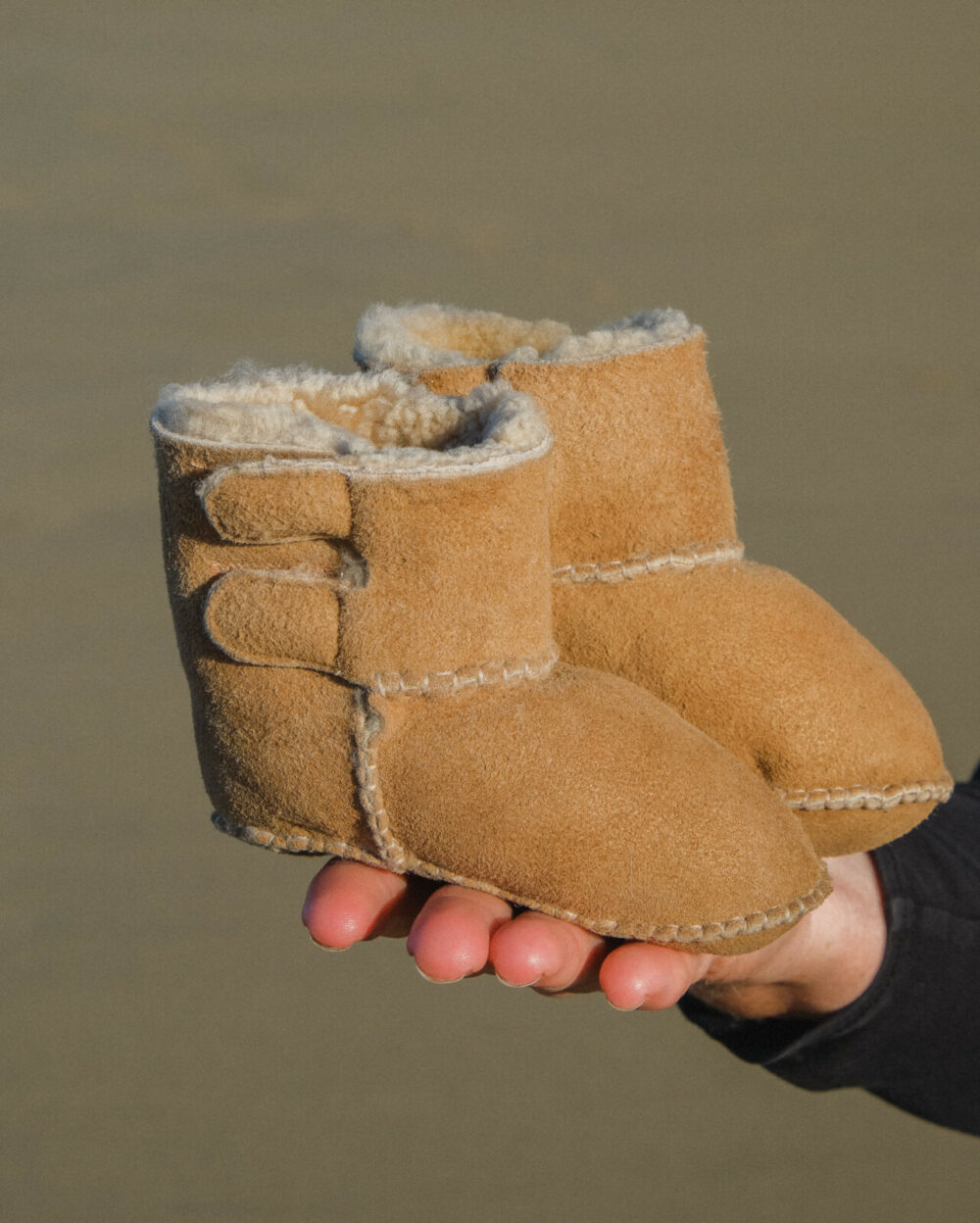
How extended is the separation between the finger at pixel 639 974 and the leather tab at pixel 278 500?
54 cm

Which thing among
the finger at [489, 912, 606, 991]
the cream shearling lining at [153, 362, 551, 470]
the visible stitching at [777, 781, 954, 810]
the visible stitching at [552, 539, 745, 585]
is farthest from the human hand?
the cream shearling lining at [153, 362, 551, 470]

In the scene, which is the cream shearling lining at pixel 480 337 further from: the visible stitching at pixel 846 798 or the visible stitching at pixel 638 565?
the visible stitching at pixel 846 798

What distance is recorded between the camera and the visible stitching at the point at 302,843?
55.5 inches

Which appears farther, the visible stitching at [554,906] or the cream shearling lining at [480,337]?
the cream shearling lining at [480,337]

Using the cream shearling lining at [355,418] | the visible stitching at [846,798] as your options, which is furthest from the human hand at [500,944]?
the cream shearling lining at [355,418]

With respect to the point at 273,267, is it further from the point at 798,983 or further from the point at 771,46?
the point at 798,983

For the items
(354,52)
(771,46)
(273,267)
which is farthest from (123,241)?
(771,46)

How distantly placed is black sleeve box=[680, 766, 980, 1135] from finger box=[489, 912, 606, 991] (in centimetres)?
73

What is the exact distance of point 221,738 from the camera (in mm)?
1412

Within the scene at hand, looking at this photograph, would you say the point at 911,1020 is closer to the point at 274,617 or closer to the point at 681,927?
the point at 681,927

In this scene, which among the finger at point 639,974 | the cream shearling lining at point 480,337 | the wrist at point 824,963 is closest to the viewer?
the finger at point 639,974

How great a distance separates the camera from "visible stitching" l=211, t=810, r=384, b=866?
4.62 feet

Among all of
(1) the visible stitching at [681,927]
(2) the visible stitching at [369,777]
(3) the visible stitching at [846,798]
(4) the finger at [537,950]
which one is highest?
(2) the visible stitching at [369,777]

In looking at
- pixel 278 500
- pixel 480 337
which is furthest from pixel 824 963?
pixel 278 500
